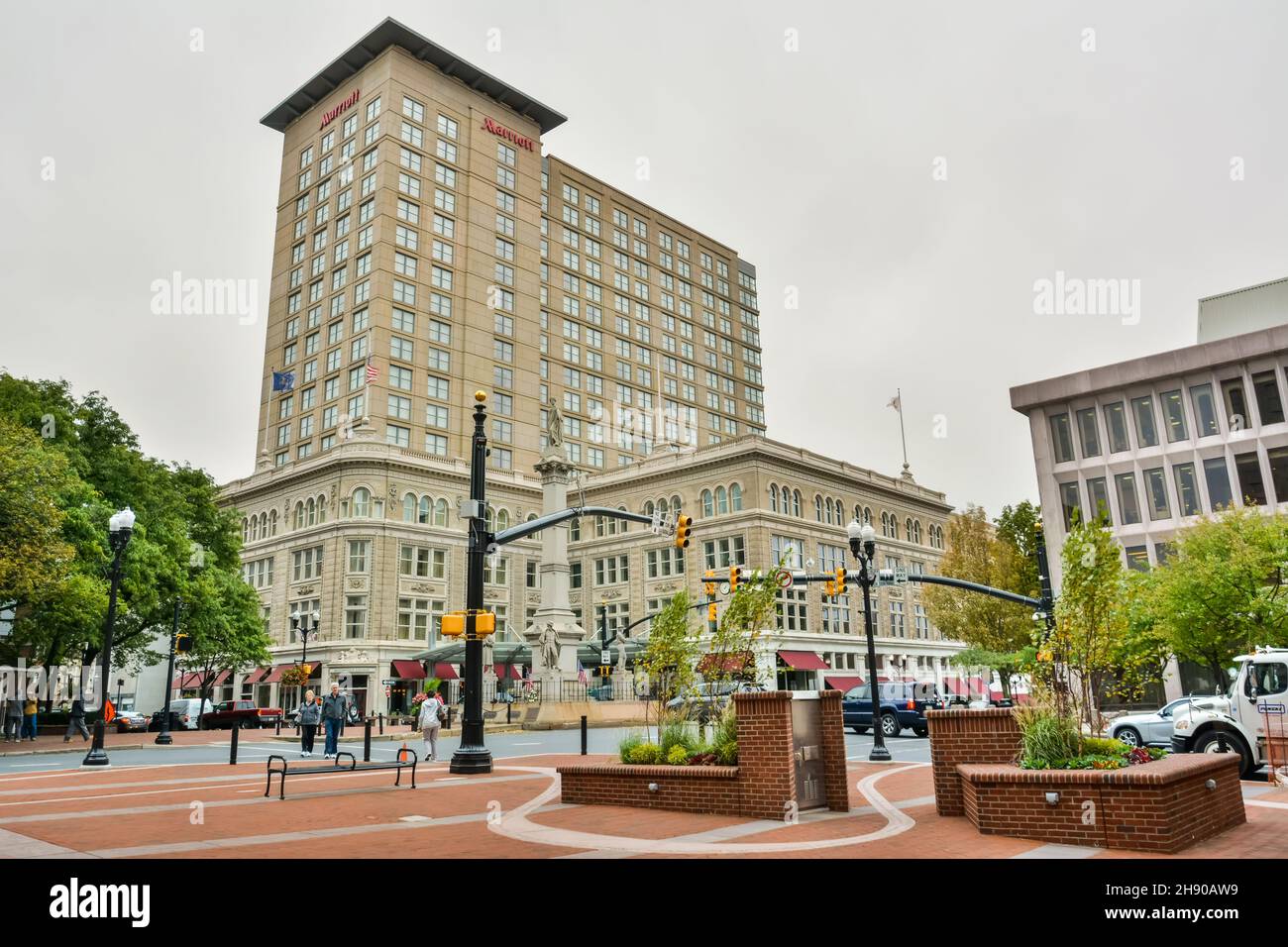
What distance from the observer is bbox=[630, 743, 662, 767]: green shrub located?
1262 cm

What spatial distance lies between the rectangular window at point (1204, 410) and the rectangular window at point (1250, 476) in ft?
6.04

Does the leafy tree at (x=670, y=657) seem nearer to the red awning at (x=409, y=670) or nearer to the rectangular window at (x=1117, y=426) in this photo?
the rectangular window at (x=1117, y=426)

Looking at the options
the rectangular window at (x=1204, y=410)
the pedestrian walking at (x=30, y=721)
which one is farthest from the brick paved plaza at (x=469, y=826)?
the rectangular window at (x=1204, y=410)

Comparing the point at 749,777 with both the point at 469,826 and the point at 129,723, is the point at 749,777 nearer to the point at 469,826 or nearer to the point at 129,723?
the point at 469,826

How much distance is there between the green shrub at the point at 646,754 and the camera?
12625 millimetres

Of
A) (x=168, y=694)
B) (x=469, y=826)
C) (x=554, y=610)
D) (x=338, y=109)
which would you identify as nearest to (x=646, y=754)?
(x=469, y=826)

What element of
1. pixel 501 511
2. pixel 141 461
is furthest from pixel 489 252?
pixel 141 461

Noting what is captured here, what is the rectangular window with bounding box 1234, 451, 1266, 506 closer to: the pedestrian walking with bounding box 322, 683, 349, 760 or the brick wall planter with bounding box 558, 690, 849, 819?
the brick wall planter with bounding box 558, 690, 849, 819

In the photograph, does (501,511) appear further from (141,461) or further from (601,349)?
(141,461)

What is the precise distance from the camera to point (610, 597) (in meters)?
68.9

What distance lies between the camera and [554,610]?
144 ft

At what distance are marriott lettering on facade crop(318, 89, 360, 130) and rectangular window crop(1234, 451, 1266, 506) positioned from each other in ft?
232

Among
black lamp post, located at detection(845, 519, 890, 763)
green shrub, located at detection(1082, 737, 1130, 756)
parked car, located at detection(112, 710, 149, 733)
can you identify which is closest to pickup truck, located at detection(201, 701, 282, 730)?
parked car, located at detection(112, 710, 149, 733)
